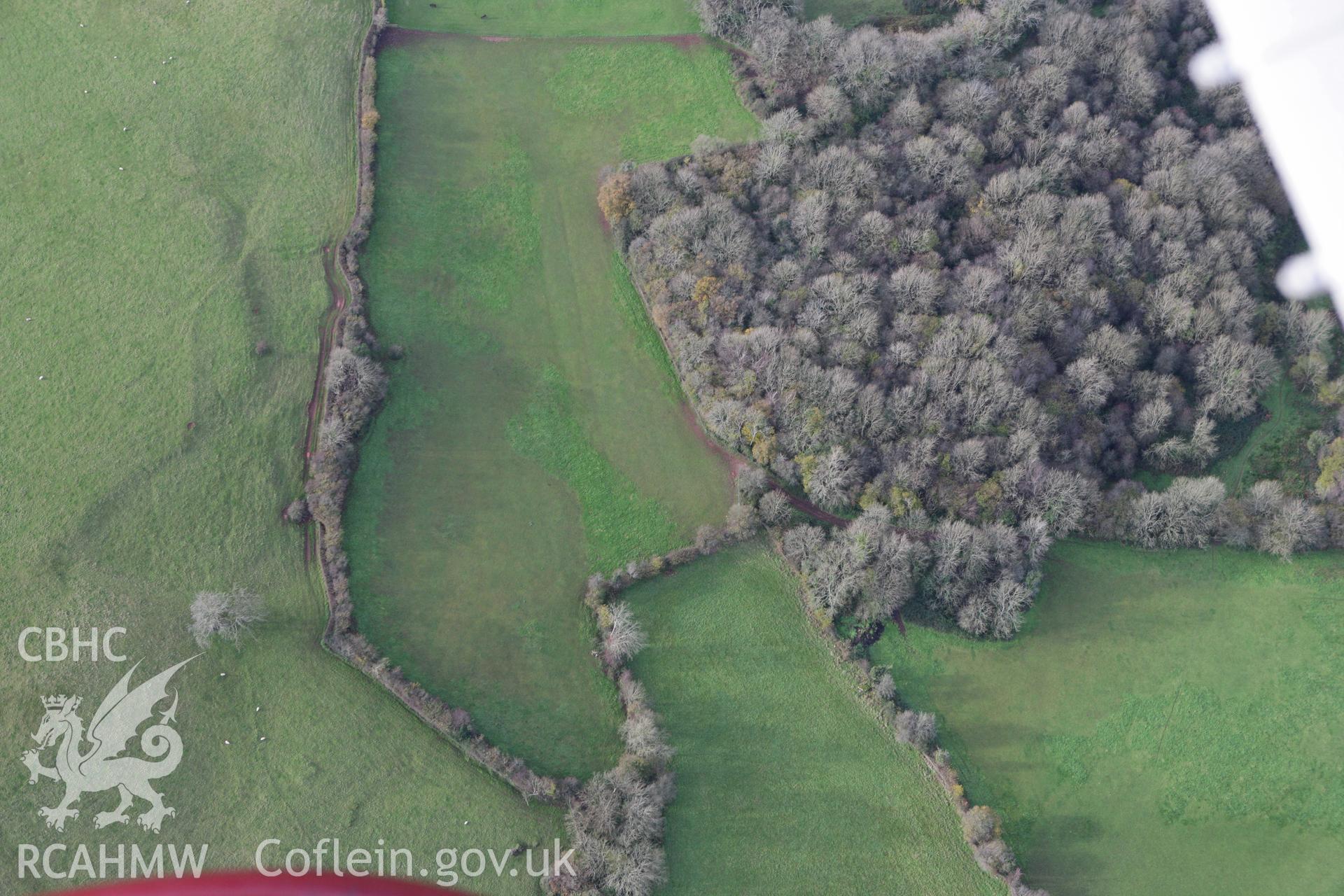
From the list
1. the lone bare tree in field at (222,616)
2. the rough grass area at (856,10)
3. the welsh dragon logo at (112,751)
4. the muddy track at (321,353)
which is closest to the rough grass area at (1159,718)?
the muddy track at (321,353)

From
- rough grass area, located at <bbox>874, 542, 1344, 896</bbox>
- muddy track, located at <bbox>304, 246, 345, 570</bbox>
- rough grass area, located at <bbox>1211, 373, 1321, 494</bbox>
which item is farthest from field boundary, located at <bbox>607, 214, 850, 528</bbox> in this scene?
rough grass area, located at <bbox>1211, 373, 1321, 494</bbox>

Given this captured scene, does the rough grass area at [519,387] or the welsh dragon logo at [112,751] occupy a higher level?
the rough grass area at [519,387]

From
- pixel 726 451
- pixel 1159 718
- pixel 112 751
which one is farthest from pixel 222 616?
pixel 1159 718

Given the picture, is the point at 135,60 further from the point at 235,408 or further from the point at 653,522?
the point at 653,522

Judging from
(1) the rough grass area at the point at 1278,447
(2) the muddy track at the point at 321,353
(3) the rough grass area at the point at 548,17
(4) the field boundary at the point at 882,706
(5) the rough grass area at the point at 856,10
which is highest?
(5) the rough grass area at the point at 856,10

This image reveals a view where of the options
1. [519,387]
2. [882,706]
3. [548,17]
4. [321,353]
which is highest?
[548,17]

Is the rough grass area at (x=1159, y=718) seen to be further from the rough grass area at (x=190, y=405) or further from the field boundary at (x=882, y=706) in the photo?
the rough grass area at (x=190, y=405)

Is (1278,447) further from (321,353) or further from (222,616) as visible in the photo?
(222,616)
